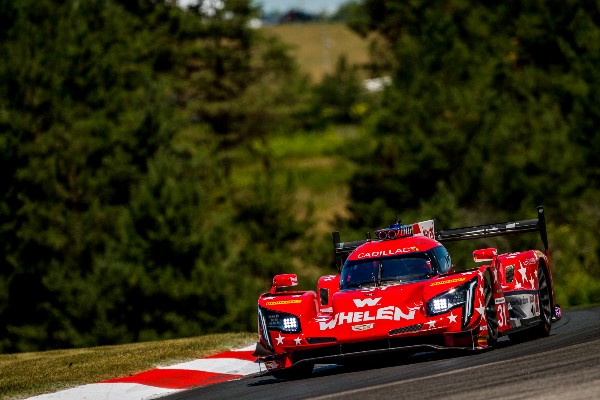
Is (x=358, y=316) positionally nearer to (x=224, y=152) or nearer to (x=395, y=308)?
(x=395, y=308)

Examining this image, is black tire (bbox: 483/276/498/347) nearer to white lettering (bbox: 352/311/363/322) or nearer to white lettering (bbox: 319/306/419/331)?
white lettering (bbox: 319/306/419/331)

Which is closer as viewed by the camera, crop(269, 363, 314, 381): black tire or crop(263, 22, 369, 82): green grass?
crop(269, 363, 314, 381): black tire

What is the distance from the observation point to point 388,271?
14289 mm

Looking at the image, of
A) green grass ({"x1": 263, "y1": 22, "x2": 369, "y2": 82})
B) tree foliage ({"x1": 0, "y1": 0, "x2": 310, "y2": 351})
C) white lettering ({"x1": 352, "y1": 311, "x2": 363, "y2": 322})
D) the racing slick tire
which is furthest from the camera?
green grass ({"x1": 263, "y1": 22, "x2": 369, "y2": 82})

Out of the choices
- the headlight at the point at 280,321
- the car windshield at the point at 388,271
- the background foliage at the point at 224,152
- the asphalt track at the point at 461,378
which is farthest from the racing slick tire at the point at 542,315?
the background foliage at the point at 224,152

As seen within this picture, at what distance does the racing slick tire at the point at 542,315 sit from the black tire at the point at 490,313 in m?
1.40

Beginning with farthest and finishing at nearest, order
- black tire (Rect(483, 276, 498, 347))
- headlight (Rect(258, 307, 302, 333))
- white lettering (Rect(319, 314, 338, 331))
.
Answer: black tire (Rect(483, 276, 498, 347)), headlight (Rect(258, 307, 302, 333)), white lettering (Rect(319, 314, 338, 331))

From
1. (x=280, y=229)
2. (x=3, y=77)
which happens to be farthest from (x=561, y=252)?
(x=3, y=77)

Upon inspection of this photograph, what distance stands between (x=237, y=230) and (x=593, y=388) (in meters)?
39.3

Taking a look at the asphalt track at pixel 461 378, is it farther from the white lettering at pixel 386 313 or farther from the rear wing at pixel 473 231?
the rear wing at pixel 473 231

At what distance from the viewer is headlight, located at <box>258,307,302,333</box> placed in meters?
13.3

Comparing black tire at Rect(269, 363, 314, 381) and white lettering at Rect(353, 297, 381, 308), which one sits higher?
white lettering at Rect(353, 297, 381, 308)

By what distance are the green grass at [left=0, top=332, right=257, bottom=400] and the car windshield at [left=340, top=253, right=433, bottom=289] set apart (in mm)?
2729

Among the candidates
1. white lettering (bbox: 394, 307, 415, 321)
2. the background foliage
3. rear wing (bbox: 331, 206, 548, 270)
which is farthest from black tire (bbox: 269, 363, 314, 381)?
the background foliage
